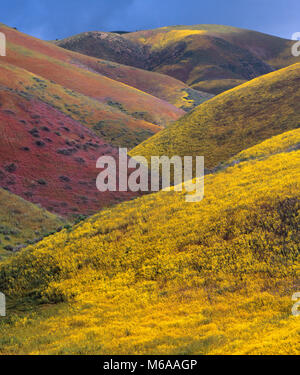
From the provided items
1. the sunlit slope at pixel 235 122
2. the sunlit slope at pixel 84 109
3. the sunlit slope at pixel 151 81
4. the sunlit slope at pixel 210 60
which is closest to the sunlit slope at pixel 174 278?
the sunlit slope at pixel 235 122

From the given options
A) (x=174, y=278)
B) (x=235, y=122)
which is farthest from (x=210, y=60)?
(x=174, y=278)

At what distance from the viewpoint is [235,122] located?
52.5 m

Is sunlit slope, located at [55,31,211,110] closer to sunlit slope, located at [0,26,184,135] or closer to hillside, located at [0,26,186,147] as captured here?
sunlit slope, located at [0,26,184,135]

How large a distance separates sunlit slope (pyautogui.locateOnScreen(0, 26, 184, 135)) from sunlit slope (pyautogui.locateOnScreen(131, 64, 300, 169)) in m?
24.9

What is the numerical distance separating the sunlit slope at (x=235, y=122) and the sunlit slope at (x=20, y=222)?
2319cm

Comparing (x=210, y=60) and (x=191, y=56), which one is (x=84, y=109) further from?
(x=191, y=56)

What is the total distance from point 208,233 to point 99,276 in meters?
4.46

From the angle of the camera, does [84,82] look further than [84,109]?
Yes

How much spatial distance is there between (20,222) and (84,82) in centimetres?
6724

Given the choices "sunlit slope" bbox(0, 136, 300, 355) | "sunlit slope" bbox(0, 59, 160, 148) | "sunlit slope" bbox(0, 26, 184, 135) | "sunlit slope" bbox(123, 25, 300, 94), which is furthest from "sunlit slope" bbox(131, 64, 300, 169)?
"sunlit slope" bbox(123, 25, 300, 94)

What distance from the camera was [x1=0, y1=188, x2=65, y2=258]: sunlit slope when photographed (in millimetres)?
24359

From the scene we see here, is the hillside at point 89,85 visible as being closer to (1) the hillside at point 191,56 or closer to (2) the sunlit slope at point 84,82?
(2) the sunlit slope at point 84,82

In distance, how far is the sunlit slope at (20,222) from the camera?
24359mm
